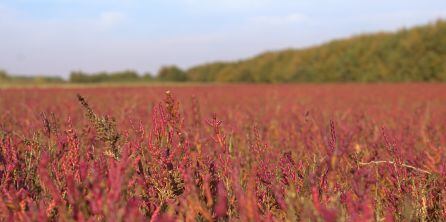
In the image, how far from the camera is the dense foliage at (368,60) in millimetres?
26594

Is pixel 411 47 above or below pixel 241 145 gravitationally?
above

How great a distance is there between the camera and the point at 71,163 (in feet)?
6.19

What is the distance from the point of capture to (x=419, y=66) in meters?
26.7

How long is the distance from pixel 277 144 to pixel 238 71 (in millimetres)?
40639

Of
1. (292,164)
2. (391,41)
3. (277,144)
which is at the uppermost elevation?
(391,41)

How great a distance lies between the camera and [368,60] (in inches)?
1184

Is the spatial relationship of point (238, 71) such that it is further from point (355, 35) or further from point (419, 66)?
point (419, 66)

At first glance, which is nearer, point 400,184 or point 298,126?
point 400,184

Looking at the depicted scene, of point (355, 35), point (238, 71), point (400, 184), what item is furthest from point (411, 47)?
point (400, 184)

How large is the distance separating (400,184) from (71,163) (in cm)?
148

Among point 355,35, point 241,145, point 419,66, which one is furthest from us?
point 355,35

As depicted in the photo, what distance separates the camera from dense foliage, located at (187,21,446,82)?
26.6 meters

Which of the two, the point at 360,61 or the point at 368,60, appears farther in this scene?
the point at 360,61

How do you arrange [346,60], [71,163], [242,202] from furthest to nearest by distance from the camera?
1. [346,60]
2. [71,163]
3. [242,202]
